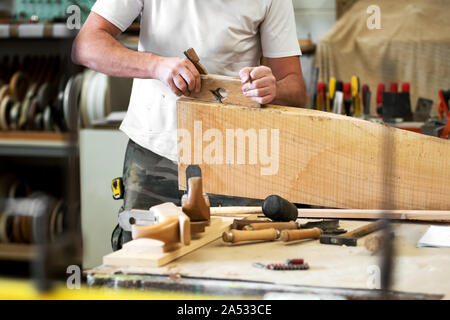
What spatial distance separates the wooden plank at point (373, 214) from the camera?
4.28ft

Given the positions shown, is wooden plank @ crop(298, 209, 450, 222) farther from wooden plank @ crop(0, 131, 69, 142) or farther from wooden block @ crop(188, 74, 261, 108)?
wooden plank @ crop(0, 131, 69, 142)

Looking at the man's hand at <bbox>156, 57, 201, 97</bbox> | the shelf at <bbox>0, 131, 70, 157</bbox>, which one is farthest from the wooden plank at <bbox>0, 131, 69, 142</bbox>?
the man's hand at <bbox>156, 57, 201, 97</bbox>

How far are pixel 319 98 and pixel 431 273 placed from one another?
2336 mm

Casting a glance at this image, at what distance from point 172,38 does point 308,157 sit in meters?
0.54

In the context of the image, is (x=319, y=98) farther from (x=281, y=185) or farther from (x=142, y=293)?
(x=142, y=293)

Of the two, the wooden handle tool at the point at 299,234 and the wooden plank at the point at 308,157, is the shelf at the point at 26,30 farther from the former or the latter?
the wooden handle tool at the point at 299,234

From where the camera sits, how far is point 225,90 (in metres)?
1.33

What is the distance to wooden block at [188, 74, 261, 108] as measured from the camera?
51.8 inches

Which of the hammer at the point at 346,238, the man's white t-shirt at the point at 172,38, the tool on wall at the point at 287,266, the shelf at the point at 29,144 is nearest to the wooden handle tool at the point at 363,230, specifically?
the hammer at the point at 346,238

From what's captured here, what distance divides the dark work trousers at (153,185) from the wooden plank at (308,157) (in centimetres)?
14

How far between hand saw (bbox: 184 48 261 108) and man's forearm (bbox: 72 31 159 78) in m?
0.13
